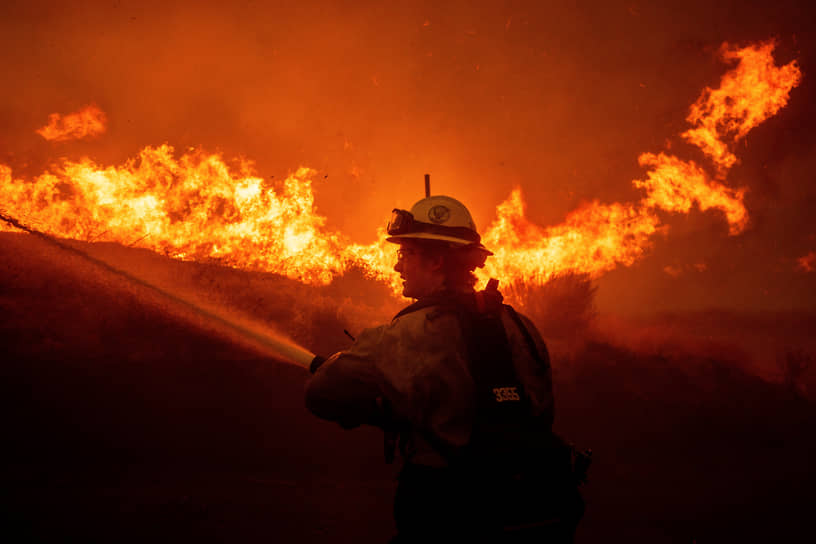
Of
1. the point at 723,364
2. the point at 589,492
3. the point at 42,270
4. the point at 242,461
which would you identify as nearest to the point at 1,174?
the point at 42,270

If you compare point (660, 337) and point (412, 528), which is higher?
point (660, 337)

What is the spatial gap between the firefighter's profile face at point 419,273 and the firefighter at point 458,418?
494 millimetres

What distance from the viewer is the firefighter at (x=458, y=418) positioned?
91.3 inches

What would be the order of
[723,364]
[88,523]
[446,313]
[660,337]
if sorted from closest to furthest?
[446,313] → [88,523] → [723,364] → [660,337]

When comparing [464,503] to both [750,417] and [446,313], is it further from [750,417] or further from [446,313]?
[750,417]

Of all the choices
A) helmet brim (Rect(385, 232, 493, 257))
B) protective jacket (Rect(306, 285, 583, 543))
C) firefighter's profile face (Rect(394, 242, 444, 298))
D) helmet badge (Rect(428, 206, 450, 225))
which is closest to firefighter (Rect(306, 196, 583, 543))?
protective jacket (Rect(306, 285, 583, 543))

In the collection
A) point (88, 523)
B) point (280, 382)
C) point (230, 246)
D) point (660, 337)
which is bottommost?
point (88, 523)

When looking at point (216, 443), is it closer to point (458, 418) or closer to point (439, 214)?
point (439, 214)

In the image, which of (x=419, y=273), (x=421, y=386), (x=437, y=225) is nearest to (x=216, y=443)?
(x=419, y=273)

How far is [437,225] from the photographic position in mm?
3389

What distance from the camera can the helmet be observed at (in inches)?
130

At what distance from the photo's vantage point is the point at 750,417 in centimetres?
1839

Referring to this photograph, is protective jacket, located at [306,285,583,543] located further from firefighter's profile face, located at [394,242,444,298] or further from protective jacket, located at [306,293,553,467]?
firefighter's profile face, located at [394,242,444,298]

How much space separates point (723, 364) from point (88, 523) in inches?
1018
